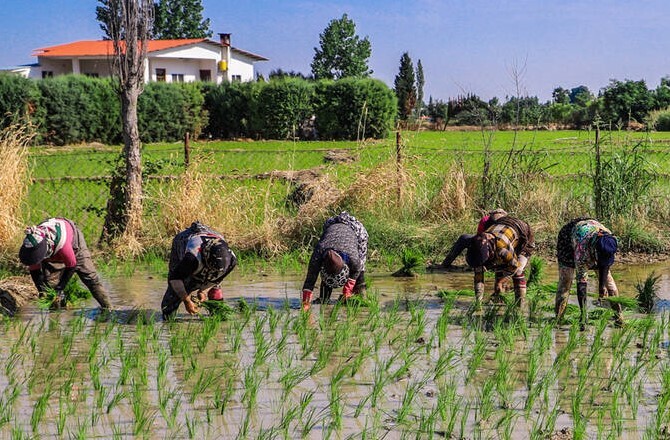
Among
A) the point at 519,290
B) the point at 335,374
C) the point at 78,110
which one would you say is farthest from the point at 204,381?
the point at 78,110

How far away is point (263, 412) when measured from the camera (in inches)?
227

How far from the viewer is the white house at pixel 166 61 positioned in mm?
55138

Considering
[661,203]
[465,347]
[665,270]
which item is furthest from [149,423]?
[661,203]

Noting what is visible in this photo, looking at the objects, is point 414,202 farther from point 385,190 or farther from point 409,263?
point 409,263

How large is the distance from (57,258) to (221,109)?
29.0 metres

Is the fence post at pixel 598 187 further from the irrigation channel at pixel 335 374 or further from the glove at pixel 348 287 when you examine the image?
the glove at pixel 348 287

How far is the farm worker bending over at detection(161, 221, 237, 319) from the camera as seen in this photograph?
766 centimetres

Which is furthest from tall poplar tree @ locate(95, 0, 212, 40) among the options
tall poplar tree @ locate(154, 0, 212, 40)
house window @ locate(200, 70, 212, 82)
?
house window @ locate(200, 70, 212, 82)

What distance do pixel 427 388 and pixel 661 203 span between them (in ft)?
26.0

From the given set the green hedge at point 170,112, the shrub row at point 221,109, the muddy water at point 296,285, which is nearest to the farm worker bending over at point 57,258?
the muddy water at point 296,285

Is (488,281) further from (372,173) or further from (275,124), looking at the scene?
(275,124)

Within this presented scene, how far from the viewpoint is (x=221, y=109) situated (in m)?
37.0

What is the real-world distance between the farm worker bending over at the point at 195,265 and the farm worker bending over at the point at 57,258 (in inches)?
38.5

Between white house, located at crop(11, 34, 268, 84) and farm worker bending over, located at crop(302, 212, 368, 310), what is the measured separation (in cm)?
4693
